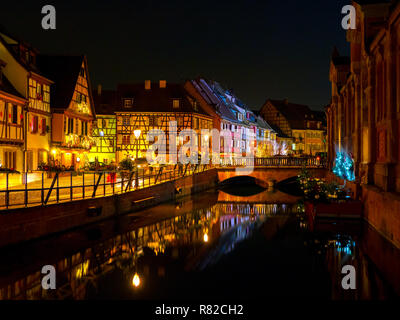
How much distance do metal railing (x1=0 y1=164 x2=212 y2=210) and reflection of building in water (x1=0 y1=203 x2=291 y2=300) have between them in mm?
3027

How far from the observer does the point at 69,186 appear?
22.4 meters

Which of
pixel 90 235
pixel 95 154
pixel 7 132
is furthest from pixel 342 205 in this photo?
pixel 95 154

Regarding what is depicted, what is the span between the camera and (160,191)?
110 ft

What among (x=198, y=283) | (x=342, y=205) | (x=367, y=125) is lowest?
(x=198, y=283)

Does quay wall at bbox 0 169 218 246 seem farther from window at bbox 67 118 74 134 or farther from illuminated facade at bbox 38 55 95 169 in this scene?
window at bbox 67 118 74 134

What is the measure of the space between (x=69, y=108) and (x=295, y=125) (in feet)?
222

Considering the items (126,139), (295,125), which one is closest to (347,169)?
(126,139)

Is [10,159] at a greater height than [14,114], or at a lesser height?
lesser

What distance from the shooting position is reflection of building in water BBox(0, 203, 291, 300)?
41.8 feet

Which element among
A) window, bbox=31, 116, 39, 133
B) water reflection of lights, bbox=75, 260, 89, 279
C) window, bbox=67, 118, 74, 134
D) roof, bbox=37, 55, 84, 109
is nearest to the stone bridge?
window, bbox=67, 118, 74, 134

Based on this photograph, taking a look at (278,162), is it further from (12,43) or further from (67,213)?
(67,213)
